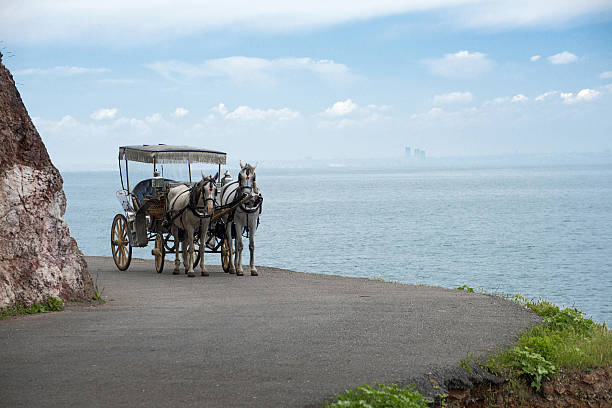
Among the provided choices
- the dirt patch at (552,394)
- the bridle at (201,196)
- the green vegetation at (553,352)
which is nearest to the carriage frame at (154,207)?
the bridle at (201,196)

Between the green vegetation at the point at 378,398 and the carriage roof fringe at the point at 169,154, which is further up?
the carriage roof fringe at the point at 169,154

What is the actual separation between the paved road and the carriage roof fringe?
A: 15.5 ft

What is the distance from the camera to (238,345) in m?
9.48

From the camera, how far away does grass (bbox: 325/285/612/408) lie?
7.13 m

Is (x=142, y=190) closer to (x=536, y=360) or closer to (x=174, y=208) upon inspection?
(x=174, y=208)

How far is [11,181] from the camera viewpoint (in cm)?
1217

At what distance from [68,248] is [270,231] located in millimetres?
43119

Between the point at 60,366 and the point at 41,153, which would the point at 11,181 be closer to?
the point at 41,153

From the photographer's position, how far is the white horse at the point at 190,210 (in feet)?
55.6

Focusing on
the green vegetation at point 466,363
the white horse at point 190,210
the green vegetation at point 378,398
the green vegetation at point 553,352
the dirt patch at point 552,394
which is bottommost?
the dirt patch at point 552,394

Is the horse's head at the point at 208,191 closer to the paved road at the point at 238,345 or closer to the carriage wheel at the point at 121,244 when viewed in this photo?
the paved road at the point at 238,345

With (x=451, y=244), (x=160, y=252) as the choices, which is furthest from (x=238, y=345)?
(x=451, y=244)

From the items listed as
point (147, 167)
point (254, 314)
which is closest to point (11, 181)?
point (254, 314)

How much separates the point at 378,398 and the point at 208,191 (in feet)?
34.2
